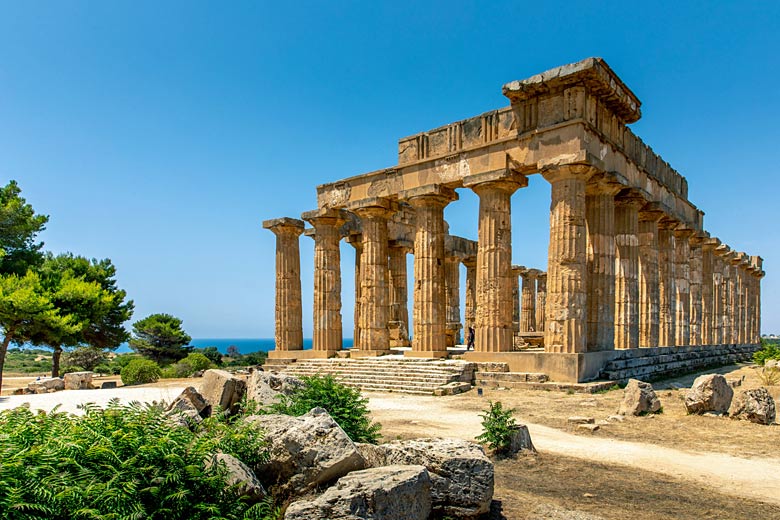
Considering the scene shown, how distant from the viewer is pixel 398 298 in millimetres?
31109

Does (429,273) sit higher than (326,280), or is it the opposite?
(429,273)

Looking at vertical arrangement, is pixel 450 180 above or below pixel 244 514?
above

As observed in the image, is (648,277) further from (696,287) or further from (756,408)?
(756,408)

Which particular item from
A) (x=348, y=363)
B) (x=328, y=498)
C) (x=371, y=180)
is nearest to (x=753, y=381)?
(x=348, y=363)

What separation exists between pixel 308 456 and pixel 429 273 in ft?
52.4

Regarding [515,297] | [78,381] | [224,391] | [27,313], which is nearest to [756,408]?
[224,391]

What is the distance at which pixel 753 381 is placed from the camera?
18.3 m

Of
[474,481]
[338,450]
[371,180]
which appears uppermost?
[371,180]

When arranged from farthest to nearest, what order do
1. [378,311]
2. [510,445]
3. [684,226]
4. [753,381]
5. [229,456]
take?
[684,226] < [378,311] < [753,381] < [510,445] < [229,456]

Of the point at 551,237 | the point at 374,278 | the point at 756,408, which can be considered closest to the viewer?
the point at 756,408

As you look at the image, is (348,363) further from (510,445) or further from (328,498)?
(328,498)

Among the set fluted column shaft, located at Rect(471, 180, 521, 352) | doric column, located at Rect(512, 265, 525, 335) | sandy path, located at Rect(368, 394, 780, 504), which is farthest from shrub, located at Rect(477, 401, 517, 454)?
doric column, located at Rect(512, 265, 525, 335)

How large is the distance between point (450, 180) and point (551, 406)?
9622mm

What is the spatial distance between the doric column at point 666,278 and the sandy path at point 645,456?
1723 cm
